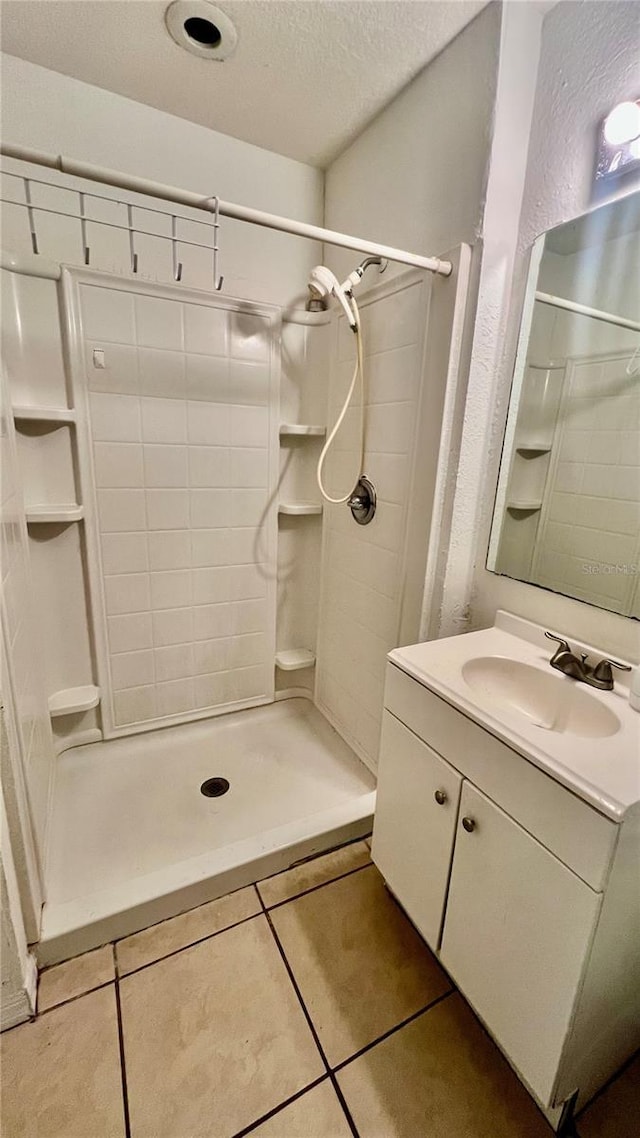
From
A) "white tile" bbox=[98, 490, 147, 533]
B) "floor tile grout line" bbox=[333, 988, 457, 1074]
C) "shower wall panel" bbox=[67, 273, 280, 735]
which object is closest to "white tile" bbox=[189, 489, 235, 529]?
"shower wall panel" bbox=[67, 273, 280, 735]

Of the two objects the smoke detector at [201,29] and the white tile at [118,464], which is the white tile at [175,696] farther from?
the smoke detector at [201,29]

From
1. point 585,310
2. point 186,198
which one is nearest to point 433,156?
point 585,310

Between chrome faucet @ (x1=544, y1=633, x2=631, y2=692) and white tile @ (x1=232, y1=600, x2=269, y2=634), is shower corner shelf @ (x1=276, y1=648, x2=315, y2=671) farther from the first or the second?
chrome faucet @ (x1=544, y1=633, x2=631, y2=692)

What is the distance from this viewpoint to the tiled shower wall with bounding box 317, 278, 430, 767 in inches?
52.8

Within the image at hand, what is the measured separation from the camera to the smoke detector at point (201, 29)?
3.39 feet

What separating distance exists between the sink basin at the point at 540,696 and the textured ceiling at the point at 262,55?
1496mm

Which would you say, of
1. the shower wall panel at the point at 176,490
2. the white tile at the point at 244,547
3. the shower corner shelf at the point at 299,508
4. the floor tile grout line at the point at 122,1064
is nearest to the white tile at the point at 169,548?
the shower wall panel at the point at 176,490

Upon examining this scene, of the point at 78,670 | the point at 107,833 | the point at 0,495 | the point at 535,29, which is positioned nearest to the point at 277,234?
the point at 535,29

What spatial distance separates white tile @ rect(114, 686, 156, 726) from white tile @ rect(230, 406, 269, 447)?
1.01m

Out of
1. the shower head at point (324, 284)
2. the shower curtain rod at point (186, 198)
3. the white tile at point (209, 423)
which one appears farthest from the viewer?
the white tile at point (209, 423)

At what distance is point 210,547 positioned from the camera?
1.76 meters

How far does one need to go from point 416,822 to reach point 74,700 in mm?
1241

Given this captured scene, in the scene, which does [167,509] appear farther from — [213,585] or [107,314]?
[107,314]

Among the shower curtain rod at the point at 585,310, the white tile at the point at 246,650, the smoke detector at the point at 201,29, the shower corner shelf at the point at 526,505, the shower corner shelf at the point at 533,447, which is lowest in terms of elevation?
the white tile at the point at 246,650
